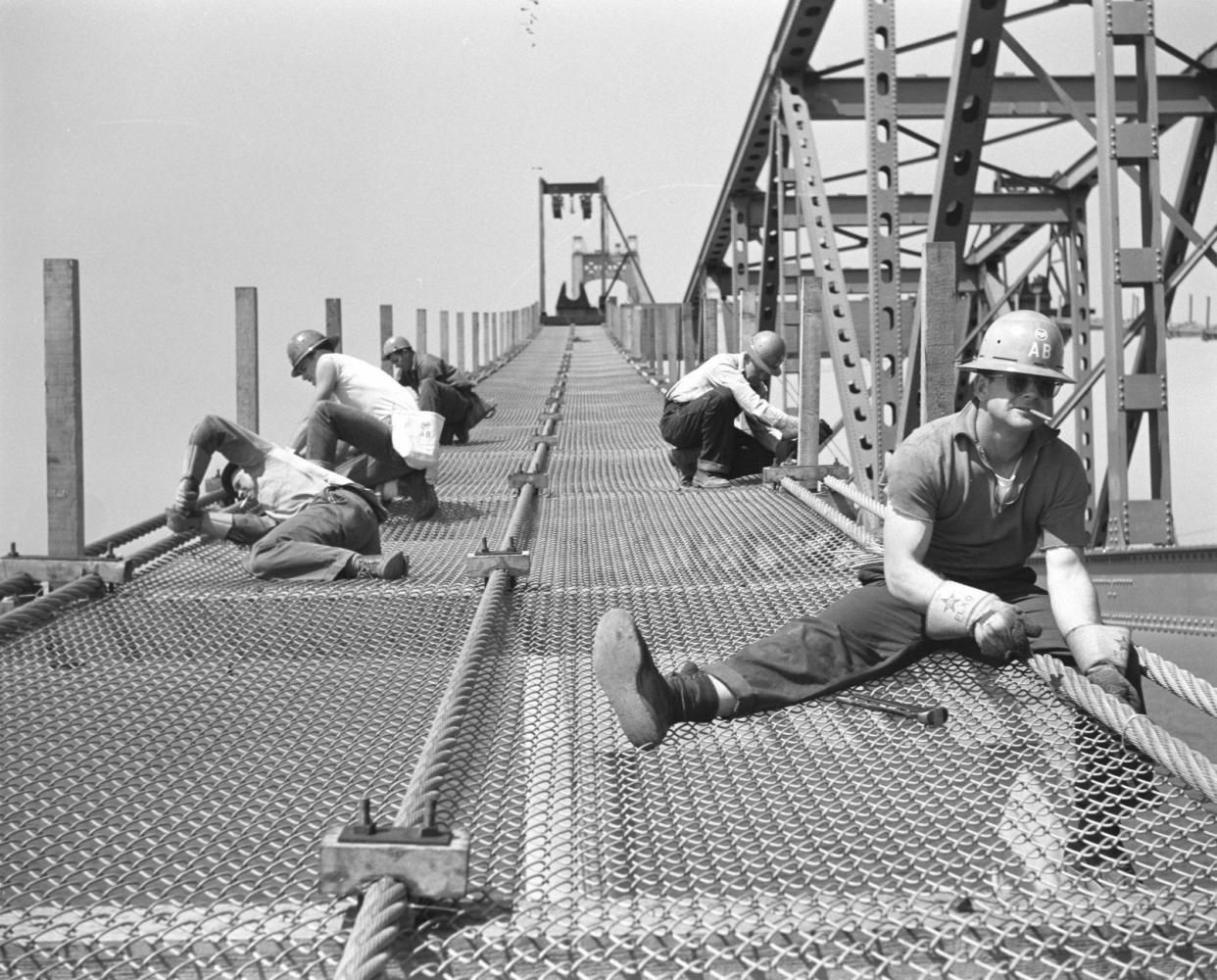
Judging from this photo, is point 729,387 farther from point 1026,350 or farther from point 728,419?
point 1026,350

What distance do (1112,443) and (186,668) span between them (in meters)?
5.41

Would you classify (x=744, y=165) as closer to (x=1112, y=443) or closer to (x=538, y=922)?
(x=1112, y=443)

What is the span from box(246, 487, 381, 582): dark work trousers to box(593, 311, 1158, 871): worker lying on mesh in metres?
3.33

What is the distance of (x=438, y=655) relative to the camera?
18.8 ft

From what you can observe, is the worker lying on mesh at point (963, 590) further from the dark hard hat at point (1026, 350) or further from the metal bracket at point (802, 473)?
the metal bracket at point (802, 473)

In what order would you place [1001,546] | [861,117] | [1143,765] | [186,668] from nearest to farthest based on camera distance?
1. [1143,765]
2. [1001,546]
3. [186,668]
4. [861,117]

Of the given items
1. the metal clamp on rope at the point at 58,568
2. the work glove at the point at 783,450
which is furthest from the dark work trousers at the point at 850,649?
the work glove at the point at 783,450

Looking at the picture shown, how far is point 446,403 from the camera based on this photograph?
48.3 ft

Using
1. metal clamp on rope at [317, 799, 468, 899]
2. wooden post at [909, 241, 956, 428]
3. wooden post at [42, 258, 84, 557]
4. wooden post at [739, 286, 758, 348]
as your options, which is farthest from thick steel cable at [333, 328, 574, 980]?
wooden post at [739, 286, 758, 348]

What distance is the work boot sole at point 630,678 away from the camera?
3941 millimetres

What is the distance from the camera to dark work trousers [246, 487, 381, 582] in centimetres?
725

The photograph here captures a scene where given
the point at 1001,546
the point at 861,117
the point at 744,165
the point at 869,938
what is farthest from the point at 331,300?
the point at 869,938

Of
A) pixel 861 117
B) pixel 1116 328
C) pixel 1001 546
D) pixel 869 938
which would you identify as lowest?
pixel 869 938

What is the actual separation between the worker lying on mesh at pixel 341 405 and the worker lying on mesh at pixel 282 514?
1.04 metres
